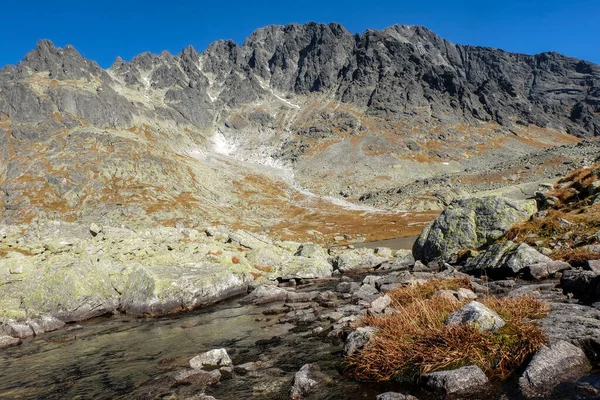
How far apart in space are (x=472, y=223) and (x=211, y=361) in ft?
73.1

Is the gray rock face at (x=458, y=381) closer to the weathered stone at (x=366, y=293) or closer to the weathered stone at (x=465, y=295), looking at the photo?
the weathered stone at (x=465, y=295)

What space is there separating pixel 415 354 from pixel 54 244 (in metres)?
41.9

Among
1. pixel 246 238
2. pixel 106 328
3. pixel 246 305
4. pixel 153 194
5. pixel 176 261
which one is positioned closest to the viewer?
pixel 106 328

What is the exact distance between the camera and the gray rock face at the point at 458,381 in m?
8.30

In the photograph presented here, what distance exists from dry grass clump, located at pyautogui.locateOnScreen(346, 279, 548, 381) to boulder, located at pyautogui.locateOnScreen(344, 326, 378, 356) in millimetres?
215

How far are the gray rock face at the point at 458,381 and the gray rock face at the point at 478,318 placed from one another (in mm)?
1172

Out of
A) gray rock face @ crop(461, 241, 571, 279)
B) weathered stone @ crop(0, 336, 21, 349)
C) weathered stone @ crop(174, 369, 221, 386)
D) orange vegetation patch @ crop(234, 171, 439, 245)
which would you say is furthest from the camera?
orange vegetation patch @ crop(234, 171, 439, 245)

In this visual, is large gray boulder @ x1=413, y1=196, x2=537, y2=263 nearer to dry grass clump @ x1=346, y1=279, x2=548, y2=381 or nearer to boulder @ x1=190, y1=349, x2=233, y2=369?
dry grass clump @ x1=346, y1=279, x2=548, y2=381

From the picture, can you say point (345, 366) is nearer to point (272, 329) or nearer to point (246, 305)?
point (272, 329)

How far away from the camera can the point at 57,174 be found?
5581 inches

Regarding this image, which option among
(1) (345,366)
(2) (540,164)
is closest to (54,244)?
(1) (345,366)

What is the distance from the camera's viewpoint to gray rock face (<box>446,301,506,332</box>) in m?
9.34

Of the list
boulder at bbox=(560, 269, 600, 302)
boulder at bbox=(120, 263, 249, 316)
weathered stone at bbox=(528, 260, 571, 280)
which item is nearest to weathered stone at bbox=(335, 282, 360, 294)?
boulder at bbox=(120, 263, 249, 316)

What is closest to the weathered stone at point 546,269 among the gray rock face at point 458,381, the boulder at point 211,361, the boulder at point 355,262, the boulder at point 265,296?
the gray rock face at point 458,381
